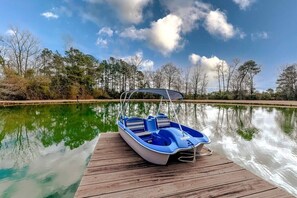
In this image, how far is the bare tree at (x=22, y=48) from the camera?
26.6 meters

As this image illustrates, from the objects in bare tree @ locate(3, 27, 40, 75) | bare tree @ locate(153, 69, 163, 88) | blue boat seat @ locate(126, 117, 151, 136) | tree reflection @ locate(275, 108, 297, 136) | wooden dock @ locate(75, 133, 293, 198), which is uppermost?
bare tree @ locate(3, 27, 40, 75)

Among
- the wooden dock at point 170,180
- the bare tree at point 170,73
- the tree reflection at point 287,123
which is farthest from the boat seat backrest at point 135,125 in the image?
the bare tree at point 170,73

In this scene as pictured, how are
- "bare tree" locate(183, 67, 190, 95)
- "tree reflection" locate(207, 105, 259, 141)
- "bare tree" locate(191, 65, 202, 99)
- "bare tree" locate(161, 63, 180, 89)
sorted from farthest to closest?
"bare tree" locate(183, 67, 190, 95)
"bare tree" locate(191, 65, 202, 99)
"bare tree" locate(161, 63, 180, 89)
"tree reflection" locate(207, 105, 259, 141)

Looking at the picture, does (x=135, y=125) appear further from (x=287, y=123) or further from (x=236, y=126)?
(x=287, y=123)

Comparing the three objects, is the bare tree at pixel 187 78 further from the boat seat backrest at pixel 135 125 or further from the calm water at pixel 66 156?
the boat seat backrest at pixel 135 125

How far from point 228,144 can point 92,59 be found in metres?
31.5

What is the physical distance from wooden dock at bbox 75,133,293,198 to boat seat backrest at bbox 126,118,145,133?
4.58ft

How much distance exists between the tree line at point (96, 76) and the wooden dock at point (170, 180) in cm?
2528

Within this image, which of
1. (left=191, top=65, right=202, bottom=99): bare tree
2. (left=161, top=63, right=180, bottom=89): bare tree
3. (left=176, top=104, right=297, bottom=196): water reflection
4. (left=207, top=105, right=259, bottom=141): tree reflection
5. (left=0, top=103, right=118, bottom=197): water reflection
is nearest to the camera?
(left=0, top=103, right=118, bottom=197): water reflection

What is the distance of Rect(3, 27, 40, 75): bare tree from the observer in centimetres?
2661

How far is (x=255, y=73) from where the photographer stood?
A: 33.8m

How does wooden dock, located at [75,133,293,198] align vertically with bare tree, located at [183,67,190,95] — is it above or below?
below

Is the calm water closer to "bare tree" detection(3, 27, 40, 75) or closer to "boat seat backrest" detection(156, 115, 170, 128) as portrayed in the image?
"boat seat backrest" detection(156, 115, 170, 128)

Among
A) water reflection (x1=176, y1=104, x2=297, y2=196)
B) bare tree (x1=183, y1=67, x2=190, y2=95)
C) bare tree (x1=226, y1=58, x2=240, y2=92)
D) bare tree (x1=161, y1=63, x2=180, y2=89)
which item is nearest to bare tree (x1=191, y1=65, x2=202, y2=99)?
bare tree (x1=183, y1=67, x2=190, y2=95)
